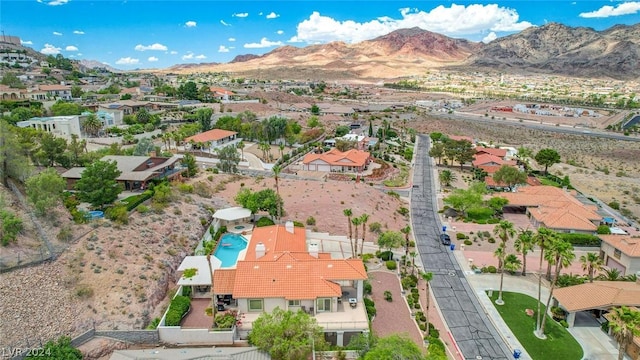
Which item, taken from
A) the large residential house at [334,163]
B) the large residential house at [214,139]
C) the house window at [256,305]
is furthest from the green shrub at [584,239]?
the large residential house at [214,139]

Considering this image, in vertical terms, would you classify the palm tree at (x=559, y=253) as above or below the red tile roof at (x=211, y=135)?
below

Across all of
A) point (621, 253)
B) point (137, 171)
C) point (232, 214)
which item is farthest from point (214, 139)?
point (621, 253)

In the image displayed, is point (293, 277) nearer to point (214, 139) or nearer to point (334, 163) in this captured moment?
point (334, 163)

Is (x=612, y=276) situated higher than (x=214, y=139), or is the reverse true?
(x=214, y=139)

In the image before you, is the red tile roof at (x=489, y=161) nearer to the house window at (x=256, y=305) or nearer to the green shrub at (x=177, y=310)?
the house window at (x=256, y=305)

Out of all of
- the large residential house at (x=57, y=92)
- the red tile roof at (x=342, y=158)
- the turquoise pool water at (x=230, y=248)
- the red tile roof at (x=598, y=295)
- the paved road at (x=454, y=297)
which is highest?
the large residential house at (x=57, y=92)
